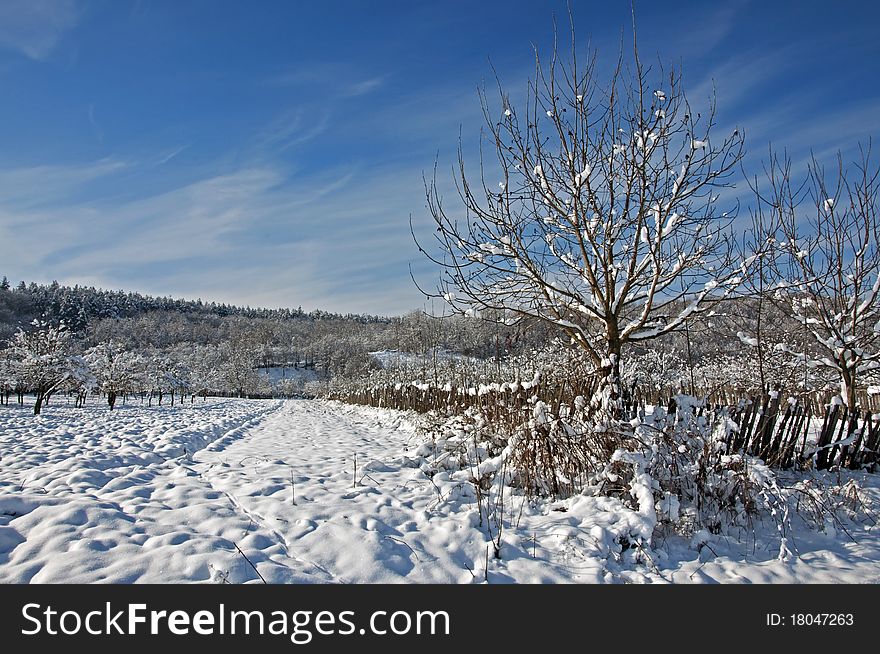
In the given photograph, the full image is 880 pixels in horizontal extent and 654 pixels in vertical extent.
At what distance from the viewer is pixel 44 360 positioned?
797 inches

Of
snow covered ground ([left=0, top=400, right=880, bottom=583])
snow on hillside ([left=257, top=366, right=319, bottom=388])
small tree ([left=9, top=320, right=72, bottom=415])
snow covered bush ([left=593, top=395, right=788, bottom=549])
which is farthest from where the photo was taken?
snow on hillside ([left=257, top=366, right=319, bottom=388])

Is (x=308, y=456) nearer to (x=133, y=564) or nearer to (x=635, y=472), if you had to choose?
(x=133, y=564)

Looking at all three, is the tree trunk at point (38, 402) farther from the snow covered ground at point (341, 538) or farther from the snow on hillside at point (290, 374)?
the snow on hillside at point (290, 374)

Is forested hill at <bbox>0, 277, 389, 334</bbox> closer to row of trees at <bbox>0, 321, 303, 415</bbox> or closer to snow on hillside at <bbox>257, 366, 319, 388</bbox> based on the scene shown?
snow on hillside at <bbox>257, 366, 319, 388</bbox>

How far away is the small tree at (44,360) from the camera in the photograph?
20286 mm

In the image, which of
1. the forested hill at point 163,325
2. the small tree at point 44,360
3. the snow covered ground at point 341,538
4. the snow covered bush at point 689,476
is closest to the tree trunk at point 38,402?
the small tree at point 44,360

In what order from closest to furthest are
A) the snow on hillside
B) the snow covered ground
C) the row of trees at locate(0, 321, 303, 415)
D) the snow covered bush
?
1. the snow covered ground
2. the snow covered bush
3. the row of trees at locate(0, 321, 303, 415)
4. the snow on hillside

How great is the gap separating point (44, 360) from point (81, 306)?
125802 mm

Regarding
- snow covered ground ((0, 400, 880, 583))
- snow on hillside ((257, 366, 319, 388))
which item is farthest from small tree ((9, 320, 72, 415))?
snow on hillside ((257, 366, 319, 388))

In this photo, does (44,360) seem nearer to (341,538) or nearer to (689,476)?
(341,538)

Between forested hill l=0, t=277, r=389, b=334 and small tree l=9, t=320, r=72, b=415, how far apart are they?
77.9 m

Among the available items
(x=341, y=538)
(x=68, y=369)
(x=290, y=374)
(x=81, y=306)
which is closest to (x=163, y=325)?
(x=81, y=306)

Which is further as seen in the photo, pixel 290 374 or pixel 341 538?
pixel 290 374

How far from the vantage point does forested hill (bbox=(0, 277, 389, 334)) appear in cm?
10862
